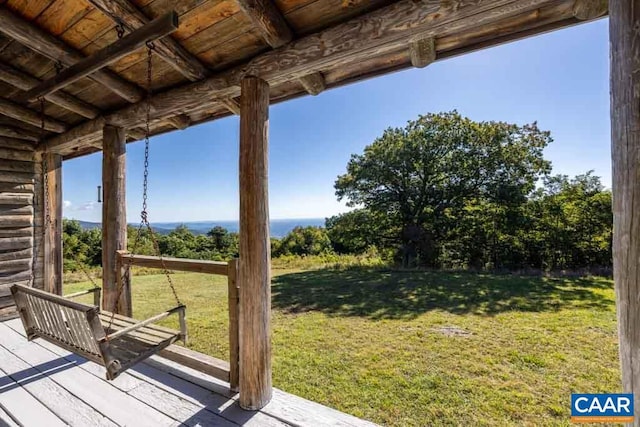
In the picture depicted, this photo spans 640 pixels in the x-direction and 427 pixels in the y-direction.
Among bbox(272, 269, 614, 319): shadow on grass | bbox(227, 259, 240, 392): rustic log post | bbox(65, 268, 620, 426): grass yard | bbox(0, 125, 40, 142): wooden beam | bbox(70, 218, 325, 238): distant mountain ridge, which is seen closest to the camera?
bbox(227, 259, 240, 392): rustic log post

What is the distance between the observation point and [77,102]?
2.93 meters

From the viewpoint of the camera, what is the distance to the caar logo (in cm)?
107

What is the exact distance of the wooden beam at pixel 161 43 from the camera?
5.27 feet

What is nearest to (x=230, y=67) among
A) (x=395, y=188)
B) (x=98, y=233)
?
(x=395, y=188)

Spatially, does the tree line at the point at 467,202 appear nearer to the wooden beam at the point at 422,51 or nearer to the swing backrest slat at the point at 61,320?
the wooden beam at the point at 422,51

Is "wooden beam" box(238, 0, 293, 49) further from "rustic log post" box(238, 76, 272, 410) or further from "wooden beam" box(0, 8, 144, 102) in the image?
"wooden beam" box(0, 8, 144, 102)

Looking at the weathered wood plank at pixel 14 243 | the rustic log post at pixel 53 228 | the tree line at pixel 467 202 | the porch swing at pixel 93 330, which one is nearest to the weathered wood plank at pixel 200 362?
the porch swing at pixel 93 330

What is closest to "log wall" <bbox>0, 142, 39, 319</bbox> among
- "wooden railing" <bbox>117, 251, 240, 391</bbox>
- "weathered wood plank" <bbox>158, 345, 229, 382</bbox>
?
"wooden railing" <bbox>117, 251, 240, 391</bbox>

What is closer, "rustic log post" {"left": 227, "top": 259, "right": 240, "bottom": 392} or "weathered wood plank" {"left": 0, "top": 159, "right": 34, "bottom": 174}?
"rustic log post" {"left": 227, "top": 259, "right": 240, "bottom": 392}

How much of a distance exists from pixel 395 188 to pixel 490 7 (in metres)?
12.3

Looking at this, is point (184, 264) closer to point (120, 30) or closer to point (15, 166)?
point (120, 30)

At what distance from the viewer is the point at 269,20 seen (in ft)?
5.50

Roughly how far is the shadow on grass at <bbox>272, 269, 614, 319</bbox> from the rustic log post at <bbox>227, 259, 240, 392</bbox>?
3.62m

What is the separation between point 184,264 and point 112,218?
4.03 ft
